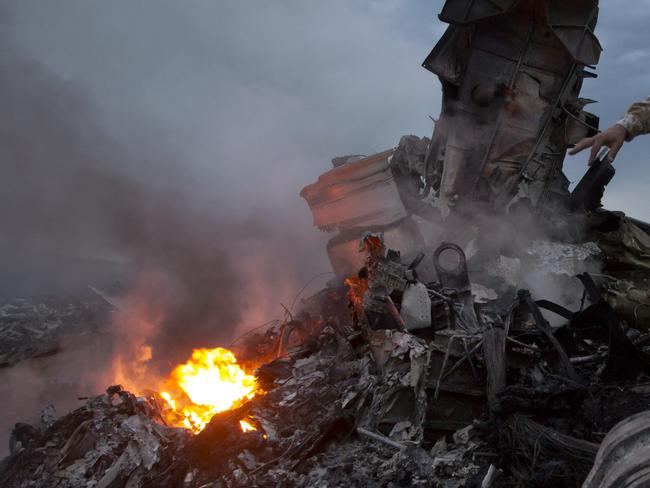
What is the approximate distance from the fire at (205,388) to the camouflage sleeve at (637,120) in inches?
227

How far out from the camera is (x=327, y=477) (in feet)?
13.1

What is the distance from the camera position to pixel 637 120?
2.64 meters

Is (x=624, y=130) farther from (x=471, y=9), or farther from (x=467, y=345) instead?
(x=471, y=9)

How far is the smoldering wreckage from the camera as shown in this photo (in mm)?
3359

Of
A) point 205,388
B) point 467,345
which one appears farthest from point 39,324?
point 467,345

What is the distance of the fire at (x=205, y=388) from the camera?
7191 millimetres

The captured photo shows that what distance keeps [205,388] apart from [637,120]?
27.3ft

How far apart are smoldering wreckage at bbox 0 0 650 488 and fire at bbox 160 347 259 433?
0.41m

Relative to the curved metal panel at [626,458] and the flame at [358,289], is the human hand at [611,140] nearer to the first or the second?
the curved metal panel at [626,458]

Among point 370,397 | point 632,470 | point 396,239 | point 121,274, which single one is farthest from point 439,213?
point 121,274

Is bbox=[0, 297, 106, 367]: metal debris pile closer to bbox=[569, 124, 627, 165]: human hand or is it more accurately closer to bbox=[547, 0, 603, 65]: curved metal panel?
bbox=[569, 124, 627, 165]: human hand

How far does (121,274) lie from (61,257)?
1913 mm

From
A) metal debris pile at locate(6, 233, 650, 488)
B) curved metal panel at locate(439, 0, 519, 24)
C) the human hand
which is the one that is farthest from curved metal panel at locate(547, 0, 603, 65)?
the human hand

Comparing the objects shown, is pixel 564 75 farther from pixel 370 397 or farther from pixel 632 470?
pixel 632 470
